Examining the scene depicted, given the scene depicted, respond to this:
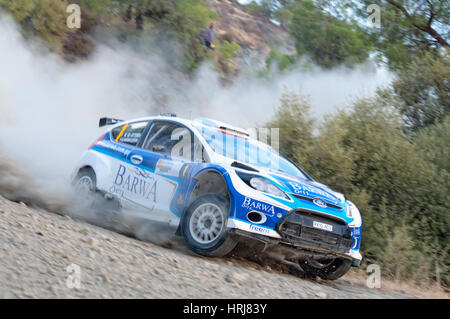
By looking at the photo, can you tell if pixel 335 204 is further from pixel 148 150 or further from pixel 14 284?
pixel 14 284

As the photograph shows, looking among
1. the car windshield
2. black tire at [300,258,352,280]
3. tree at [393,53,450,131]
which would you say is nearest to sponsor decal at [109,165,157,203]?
the car windshield

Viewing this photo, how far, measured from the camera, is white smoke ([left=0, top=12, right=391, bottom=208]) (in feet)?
58.9

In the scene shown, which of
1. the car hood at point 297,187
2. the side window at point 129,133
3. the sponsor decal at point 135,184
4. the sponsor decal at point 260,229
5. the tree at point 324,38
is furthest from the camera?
the tree at point 324,38

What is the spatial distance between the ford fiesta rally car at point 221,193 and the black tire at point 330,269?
12 millimetres

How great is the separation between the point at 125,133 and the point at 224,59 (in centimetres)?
2339

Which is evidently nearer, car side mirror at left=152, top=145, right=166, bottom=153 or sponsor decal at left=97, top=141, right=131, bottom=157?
car side mirror at left=152, top=145, right=166, bottom=153

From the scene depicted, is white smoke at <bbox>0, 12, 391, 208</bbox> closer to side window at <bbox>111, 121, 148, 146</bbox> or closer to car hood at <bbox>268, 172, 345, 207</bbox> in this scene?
side window at <bbox>111, 121, 148, 146</bbox>

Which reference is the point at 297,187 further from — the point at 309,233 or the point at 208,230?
the point at 208,230

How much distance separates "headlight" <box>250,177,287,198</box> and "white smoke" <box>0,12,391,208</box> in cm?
607

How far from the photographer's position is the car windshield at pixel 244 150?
6.80 metres

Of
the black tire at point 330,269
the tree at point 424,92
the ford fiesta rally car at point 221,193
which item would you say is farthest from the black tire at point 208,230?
the tree at point 424,92

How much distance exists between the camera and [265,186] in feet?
19.8

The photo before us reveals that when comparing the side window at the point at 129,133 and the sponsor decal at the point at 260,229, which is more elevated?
the side window at the point at 129,133

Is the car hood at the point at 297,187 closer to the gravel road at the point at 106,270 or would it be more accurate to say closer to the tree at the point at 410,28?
the gravel road at the point at 106,270
